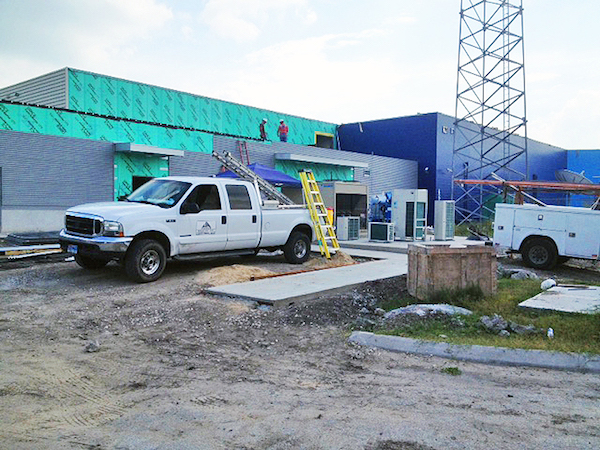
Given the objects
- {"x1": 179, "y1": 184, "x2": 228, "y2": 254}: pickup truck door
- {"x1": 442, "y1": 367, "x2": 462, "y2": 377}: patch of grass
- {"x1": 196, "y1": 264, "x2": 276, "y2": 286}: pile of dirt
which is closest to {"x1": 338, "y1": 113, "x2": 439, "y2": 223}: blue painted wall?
{"x1": 196, "y1": 264, "x2": 276, "y2": 286}: pile of dirt

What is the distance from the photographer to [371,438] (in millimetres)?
3750

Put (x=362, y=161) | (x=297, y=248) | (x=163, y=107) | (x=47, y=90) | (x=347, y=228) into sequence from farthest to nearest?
(x=362, y=161), (x=163, y=107), (x=47, y=90), (x=347, y=228), (x=297, y=248)

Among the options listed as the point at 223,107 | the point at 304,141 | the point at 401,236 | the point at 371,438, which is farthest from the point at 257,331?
the point at 304,141

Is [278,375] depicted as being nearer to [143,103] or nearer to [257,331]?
[257,331]

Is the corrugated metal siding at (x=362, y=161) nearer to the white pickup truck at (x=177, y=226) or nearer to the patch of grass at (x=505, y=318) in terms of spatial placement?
the white pickup truck at (x=177, y=226)

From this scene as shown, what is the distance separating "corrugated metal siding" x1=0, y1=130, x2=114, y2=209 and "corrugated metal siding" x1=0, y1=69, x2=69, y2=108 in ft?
20.7

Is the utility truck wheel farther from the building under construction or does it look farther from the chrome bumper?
the building under construction

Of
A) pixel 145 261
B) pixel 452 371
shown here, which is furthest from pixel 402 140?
pixel 452 371

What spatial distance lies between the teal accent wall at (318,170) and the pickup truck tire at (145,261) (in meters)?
16.0

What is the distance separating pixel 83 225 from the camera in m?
9.84

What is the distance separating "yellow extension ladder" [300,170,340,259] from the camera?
13.6 m

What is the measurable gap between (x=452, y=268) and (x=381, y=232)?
35.7 ft

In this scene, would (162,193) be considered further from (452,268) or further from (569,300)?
(569,300)

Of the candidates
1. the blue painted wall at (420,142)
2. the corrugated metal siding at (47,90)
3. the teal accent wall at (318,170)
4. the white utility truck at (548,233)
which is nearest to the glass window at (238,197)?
the white utility truck at (548,233)
